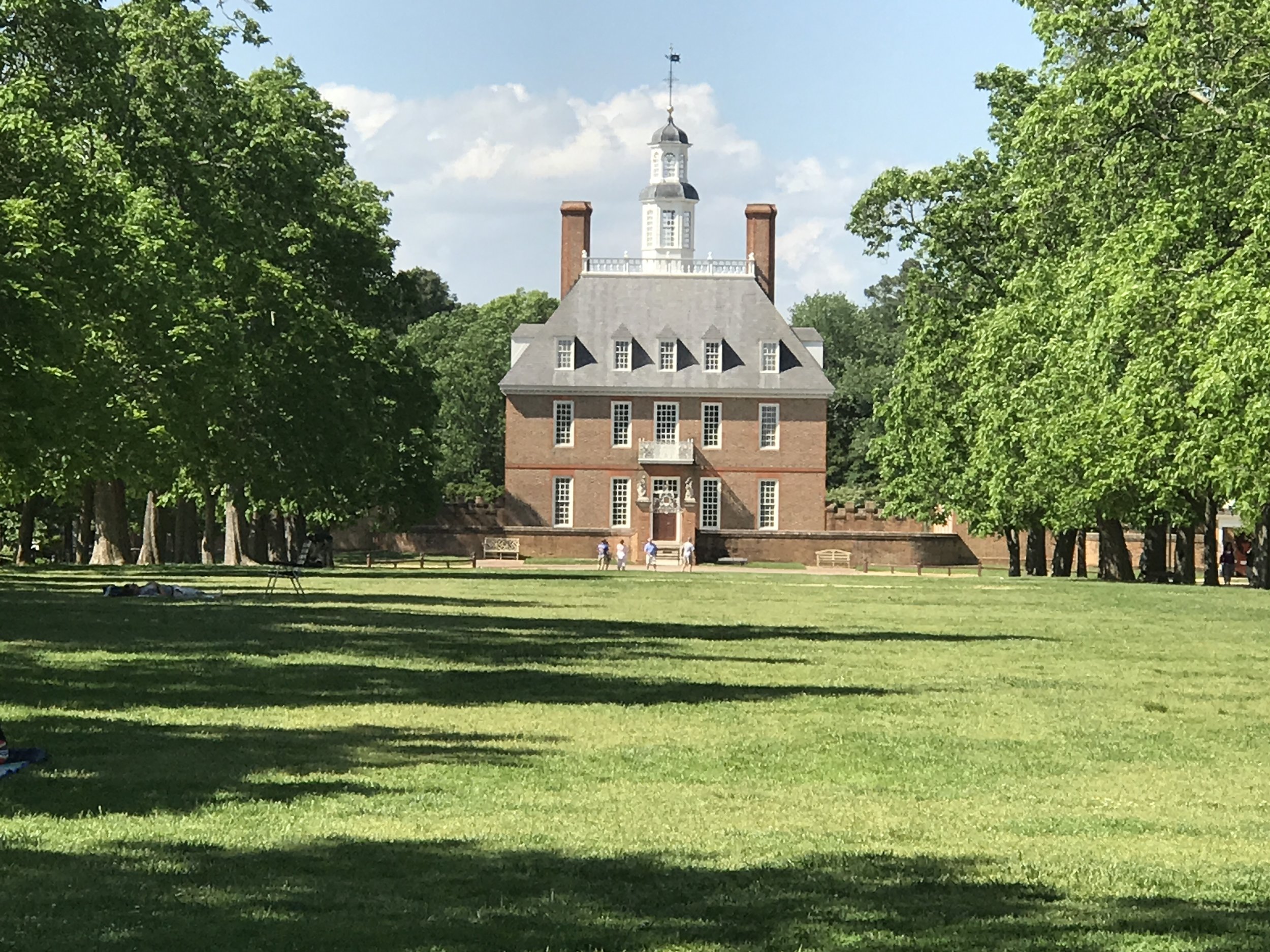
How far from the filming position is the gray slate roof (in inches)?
3556

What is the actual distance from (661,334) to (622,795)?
80.8 metres

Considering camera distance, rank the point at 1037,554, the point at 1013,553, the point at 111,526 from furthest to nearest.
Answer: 1. the point at 1013,553
2. the point at 1037,554
3. the point at 111,526

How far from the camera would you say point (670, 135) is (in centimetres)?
11044

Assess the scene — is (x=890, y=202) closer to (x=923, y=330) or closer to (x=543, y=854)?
(x=923, y=330)

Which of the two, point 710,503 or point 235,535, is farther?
point 710,503

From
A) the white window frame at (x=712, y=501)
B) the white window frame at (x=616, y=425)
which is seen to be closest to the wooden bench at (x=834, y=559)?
the white window frame at (x=712, y=501)

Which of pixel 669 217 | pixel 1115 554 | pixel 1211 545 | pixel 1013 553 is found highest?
pixel 669 217

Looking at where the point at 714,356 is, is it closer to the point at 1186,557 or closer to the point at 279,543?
the point at 279,543

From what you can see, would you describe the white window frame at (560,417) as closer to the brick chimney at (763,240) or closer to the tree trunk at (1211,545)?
the brick chimney at (763,240)

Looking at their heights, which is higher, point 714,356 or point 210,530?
point 714,356

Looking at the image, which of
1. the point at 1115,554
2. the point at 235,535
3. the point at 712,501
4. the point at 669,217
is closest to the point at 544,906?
the point at 235,535

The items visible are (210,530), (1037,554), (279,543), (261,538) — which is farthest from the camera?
(279,543)

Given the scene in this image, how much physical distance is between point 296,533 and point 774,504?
27864 millimetres

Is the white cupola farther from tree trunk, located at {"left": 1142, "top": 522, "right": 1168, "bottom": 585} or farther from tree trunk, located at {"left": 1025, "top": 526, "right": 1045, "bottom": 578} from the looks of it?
tree trunk, located at {"left": 1142, "top": 522, "right": 1168, "bottom": 585}
